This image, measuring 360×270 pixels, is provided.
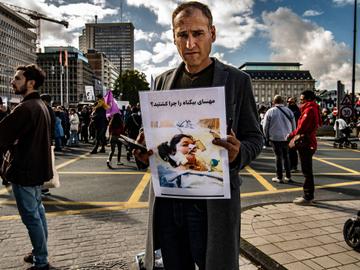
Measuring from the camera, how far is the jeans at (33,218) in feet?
10.9

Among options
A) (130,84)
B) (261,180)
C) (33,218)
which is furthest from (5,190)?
(130,84)

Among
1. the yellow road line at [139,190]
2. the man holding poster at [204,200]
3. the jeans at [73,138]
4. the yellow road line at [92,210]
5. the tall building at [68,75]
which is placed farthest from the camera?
the tall building at [68,75]

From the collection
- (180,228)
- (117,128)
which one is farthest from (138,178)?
(180,228)

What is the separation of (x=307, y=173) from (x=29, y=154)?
4.48 metres

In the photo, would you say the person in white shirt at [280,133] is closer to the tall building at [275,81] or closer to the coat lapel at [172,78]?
the coat lapel at [172,78]

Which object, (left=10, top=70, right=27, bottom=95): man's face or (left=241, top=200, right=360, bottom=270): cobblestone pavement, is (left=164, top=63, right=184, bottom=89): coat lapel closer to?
(left=10, top=70, right=27, bottom=95): man's face

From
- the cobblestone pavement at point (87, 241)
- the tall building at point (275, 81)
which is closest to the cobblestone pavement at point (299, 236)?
the cobblestone pavement at point (87, 241)

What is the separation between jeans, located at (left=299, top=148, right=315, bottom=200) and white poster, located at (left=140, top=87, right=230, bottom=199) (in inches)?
180

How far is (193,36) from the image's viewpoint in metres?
1.75

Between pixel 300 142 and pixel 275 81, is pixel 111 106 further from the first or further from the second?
pixel 275 81

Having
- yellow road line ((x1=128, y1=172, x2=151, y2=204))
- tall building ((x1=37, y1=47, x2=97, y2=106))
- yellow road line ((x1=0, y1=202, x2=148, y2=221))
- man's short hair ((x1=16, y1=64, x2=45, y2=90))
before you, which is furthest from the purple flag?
tall building ((x1=37, y1=47, x2=97, y2=106))

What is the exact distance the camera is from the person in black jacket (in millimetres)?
3191

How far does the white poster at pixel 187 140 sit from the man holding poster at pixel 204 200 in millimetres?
18

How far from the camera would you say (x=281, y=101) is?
864 cm
